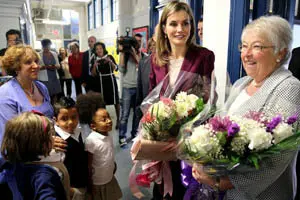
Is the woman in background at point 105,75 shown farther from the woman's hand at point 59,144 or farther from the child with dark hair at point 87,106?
the woman's hand at point 59,144

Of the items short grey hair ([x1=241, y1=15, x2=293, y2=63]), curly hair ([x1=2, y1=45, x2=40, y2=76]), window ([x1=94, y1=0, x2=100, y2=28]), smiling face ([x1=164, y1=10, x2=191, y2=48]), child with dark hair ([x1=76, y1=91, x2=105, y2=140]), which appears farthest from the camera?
window ([x1=94, y1=0, x2=100, y2=28])

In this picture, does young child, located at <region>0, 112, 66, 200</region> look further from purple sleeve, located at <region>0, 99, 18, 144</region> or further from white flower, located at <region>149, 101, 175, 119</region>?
white flower, located at <region>149, 101, 175, 119</region>

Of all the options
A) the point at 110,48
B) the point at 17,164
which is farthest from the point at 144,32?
the point at 17,164

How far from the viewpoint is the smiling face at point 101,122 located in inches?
77.4

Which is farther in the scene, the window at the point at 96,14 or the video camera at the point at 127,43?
the window at the point at 96,14

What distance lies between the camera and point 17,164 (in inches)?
48.8

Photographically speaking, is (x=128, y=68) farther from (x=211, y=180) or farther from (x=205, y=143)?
(x=205, y=143)

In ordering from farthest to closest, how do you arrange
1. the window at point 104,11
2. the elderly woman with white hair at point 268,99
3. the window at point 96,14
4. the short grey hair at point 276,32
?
the window at point 96,14 → the window at point 104,11 → the short grey hair at point 276,32 → the elderly woman with white hair at point 268,99

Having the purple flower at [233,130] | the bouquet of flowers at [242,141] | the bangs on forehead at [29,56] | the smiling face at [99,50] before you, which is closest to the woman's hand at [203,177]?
the bouquet of flowers at [242,141]

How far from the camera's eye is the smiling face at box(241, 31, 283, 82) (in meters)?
1.03

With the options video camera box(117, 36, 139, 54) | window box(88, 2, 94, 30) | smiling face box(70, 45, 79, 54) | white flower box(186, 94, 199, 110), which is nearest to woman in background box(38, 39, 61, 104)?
smiling face box(70, 45, 79, 54)

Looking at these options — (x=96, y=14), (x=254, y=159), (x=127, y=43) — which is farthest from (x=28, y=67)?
(x=96, y=14)

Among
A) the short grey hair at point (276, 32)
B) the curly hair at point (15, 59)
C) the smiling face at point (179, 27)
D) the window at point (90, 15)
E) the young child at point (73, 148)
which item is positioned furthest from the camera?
the window at point (90, 15)

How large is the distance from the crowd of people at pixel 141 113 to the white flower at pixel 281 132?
82mm
